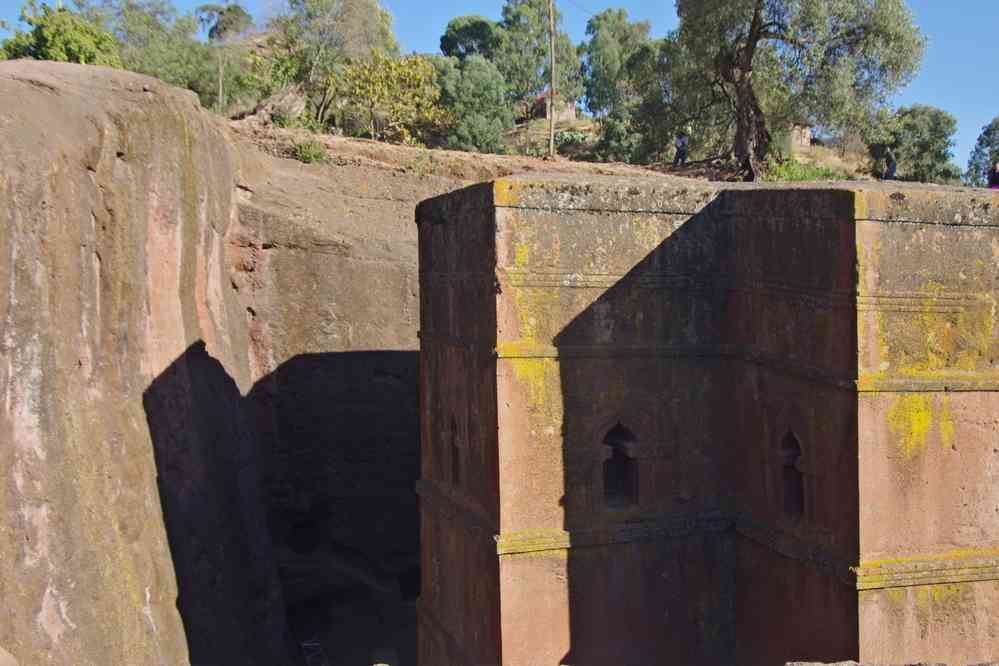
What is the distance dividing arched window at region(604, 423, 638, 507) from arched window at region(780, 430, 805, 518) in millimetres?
1094

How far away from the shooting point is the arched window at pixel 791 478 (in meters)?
7.58

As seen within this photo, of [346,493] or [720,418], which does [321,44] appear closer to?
[346,493]

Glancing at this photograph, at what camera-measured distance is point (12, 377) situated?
7.49 metres

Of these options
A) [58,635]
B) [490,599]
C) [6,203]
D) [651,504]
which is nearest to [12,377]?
[6,203]

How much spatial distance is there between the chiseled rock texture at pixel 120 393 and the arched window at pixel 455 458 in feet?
8.95

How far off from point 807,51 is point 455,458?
1471 cm

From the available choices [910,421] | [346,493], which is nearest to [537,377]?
[910,421]

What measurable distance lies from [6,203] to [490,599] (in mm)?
4527

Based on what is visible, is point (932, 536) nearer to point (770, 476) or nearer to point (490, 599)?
point (770, 476)

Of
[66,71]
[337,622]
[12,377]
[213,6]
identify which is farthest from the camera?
[213,6]

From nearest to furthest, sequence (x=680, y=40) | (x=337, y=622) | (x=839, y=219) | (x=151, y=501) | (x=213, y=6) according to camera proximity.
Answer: (x=839, y=219), (x=151, y=501), (x=337, y=622), (x=680, y=40), (x=213, y=6)

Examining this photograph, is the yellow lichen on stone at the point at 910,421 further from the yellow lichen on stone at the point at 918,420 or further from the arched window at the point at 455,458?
the arched window at the point at 455,458

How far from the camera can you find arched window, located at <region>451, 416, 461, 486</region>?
8664 mm

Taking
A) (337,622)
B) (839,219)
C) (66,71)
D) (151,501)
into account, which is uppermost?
(66,71)
